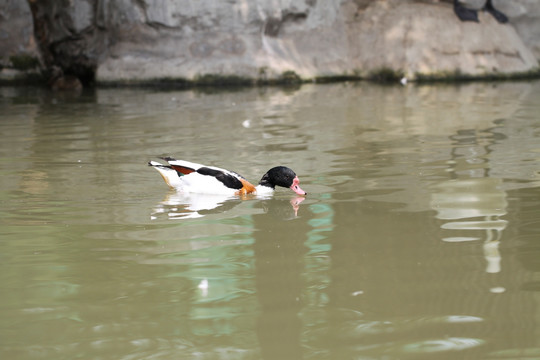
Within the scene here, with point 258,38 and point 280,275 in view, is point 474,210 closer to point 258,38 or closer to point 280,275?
point 280,275

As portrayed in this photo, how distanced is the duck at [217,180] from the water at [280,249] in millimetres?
108

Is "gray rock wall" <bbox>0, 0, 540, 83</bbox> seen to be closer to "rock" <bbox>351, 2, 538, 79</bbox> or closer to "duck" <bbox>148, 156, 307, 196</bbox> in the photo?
"rock" <bbox>351, 2, 538, 79</bbox>

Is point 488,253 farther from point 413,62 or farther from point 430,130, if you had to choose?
point 413,62

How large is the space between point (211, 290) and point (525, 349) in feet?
5.30

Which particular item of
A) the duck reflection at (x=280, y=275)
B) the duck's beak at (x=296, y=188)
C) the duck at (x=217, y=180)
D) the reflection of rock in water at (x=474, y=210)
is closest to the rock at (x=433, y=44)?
the reflection of rock in water at (x=474, y=210)

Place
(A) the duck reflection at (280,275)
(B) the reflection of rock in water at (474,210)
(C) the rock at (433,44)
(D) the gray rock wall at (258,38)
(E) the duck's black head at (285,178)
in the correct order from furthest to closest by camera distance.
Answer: (C) the rock at (433,44)
(D) the gray rock wall at (258,38)
(E) the duck's black head at (285,178)
(B) the reflection of rock in water at (474,210)
(A) the duck reflection at (280,275)

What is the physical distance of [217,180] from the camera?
664 centimetres

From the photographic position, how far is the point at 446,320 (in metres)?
3.79

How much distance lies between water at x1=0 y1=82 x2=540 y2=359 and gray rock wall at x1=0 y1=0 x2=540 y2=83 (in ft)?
28.7

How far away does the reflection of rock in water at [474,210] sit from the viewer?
5082 millimetres

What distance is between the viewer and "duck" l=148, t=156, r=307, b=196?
6535 millimetres

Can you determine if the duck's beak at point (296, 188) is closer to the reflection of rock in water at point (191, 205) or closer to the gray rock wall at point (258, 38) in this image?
the reflection of rock in water at point (191, 205)

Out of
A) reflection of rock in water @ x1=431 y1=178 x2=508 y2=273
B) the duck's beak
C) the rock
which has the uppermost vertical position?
the rock

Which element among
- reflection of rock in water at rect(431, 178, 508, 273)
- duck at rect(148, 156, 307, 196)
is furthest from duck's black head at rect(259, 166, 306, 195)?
reflection of rock in water at rect(431, 178, 508, 273)
